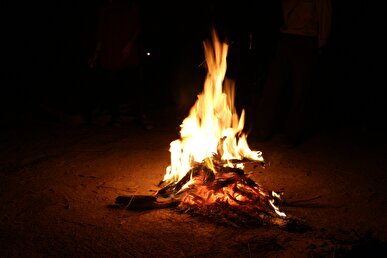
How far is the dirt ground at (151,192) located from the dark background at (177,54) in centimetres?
159

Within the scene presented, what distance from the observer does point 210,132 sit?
5.31 m

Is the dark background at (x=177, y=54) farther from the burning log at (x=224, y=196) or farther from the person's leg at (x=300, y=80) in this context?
the burning log at (x=224, y=196)

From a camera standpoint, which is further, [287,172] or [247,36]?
[247,36]

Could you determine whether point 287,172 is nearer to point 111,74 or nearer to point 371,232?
point 371,232

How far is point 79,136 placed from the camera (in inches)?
285

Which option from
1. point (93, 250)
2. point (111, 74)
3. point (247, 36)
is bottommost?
point (93, 250)

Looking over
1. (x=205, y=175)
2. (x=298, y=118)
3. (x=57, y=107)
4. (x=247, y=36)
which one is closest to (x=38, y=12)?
(x=57, y=107)

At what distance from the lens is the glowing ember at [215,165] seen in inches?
171

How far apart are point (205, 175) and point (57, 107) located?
5.14 meters

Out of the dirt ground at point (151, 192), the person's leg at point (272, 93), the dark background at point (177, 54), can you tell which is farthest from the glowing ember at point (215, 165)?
the dark background at point (177, 54)

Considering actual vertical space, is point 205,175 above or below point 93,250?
above

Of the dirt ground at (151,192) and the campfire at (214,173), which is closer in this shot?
the dirt ground at (151,192)

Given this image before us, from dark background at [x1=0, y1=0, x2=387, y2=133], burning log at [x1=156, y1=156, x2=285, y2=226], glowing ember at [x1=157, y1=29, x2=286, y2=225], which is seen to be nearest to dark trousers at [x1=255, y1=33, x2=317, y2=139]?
glowing ember at [x1=157, y1=29, x2=286, y2=225]

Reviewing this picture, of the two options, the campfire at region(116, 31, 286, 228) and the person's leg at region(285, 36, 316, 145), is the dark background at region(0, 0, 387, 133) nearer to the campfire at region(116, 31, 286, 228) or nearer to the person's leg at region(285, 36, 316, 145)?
the person's leg at region(285, 36, 316, 145)
